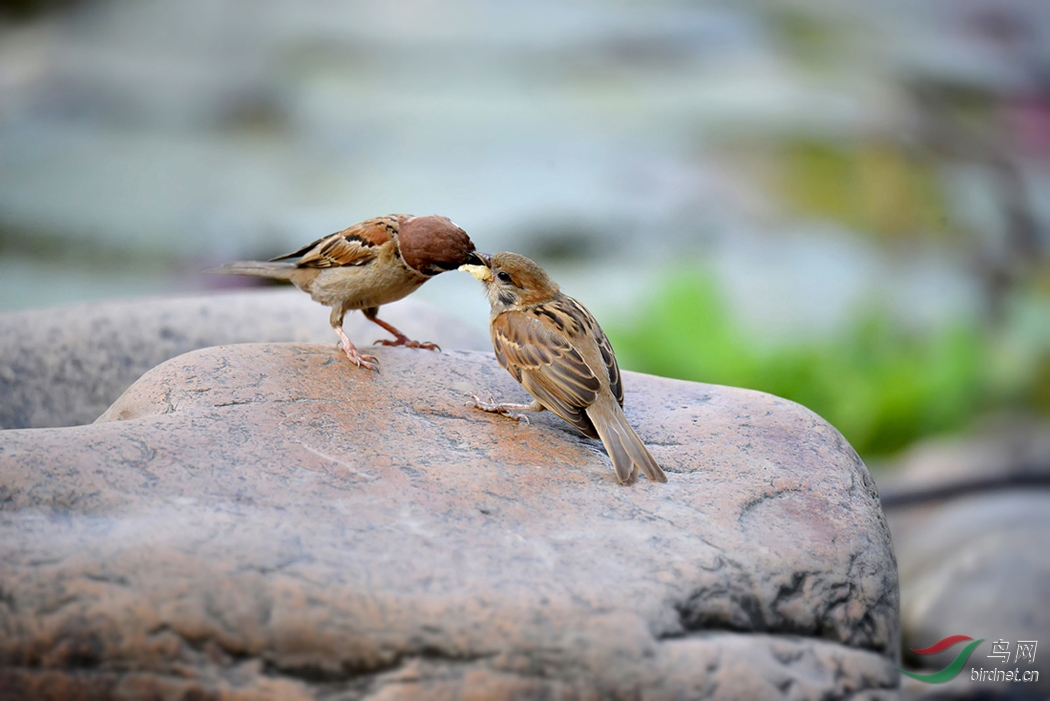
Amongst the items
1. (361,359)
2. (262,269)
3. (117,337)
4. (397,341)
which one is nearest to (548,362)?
(361,359)

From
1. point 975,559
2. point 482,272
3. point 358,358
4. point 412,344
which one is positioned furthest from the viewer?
point 975,559

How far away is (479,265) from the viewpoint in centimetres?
402

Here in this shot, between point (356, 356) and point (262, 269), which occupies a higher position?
point (262, 269)

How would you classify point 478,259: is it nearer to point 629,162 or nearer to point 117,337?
point 117,337

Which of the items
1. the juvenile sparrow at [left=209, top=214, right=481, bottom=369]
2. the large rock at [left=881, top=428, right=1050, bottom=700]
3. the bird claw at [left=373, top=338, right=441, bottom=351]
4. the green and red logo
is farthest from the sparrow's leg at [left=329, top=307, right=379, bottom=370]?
the large rock at [left=881, top=428, right=1050, bottom=700]

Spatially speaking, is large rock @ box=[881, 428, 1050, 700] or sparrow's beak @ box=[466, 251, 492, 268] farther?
large rock @ box=[881, 428, 1050, 700]

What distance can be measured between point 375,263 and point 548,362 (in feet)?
3.26

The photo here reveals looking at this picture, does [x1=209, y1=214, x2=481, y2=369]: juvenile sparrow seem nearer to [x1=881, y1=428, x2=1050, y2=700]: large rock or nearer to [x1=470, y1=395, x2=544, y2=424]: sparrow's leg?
[x1=470, y1=395, x2=544, y2=424]: sparrow's leg

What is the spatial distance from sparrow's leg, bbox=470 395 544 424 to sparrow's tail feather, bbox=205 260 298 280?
1.31 metres

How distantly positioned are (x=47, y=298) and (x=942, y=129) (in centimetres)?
912

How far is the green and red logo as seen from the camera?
4.58 m

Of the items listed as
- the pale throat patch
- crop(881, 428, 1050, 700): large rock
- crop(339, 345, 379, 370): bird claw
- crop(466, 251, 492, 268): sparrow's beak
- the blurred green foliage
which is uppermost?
crop(466, 251, 492, 268): sparrow's beak

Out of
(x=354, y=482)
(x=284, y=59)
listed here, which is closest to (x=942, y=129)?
(x=284, y=59)

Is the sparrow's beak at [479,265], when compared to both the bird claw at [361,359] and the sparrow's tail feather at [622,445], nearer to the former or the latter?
the bird claw at [361,359]
